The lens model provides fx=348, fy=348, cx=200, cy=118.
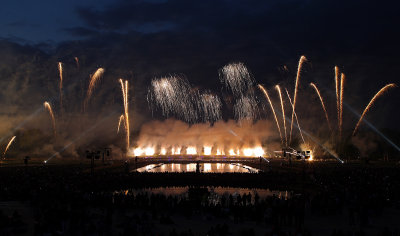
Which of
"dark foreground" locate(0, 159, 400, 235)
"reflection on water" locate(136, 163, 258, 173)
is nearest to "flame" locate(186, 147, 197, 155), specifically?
"reflection on water" locate(136, 163, 258, 173)

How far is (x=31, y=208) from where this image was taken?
66.5 ft

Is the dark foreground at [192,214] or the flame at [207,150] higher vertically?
the flame at [207,150]

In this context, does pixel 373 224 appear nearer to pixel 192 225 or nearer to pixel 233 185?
pixel 192 225

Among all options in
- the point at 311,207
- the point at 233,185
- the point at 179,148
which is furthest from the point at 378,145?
the point at 311,207

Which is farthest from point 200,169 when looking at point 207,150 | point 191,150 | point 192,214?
point 191,150

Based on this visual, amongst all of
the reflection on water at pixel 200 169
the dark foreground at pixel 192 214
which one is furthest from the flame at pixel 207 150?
the dark foreground at pixel 192 214

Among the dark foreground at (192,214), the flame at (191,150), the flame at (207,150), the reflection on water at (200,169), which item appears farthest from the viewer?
the flame at (191,150)

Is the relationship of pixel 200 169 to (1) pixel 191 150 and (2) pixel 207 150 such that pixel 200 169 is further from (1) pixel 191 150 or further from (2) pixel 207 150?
(1) pixel 191 150

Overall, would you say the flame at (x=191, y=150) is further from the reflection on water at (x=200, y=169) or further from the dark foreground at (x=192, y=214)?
the dark foreground at (x=192, y=214)

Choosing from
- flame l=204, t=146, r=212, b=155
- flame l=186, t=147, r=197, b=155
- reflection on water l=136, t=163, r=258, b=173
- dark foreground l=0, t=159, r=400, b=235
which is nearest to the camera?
dark foreground l=0, t=159, r=400, b=235

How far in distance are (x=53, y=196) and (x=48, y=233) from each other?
7982 mm

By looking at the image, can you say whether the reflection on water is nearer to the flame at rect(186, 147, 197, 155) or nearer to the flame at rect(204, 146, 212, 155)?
the flame at rect(204, 146, 212, 155)

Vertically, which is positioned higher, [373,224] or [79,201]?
[79,201]

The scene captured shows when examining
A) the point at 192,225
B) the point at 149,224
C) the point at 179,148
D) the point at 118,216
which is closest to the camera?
the point at 149,224
